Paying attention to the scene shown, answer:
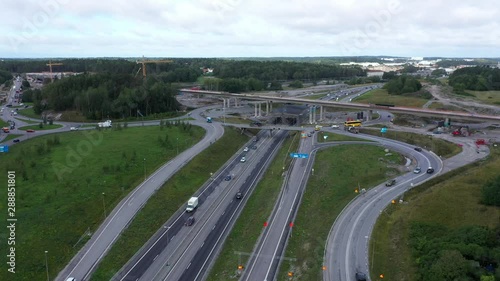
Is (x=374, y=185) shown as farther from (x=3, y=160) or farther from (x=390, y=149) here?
(x=3, y=160)

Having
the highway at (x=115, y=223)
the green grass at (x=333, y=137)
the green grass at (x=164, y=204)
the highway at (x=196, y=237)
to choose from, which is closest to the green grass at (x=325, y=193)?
the green grass at (x=333, y=137)

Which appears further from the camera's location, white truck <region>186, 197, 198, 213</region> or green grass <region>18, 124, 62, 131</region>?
green grass <region>18, 124, 62, 131</region>

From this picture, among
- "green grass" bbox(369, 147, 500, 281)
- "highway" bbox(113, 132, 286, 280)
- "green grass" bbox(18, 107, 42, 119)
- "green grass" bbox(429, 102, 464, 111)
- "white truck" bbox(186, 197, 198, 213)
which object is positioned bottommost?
"highway" bbox(113, 132, 286, 280)

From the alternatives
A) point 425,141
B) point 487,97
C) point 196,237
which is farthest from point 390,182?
point 487,97

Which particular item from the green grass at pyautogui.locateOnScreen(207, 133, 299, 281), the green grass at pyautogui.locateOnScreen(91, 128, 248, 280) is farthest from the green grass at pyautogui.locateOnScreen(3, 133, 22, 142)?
the green grass at pyautogui.locateOnScreen(207, 133, 299, 281)

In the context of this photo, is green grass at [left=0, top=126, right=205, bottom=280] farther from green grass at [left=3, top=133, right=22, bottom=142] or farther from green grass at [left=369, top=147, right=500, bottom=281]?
green grass at [left=369, top=147, right=500, bottom=281]

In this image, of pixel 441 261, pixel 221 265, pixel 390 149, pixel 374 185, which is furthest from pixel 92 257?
pixel 390 149
